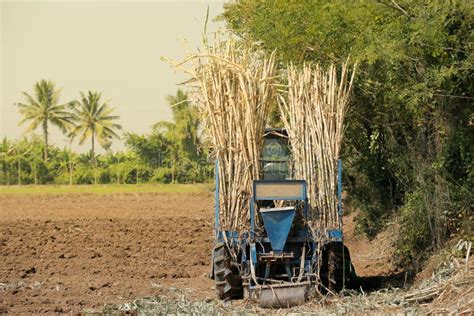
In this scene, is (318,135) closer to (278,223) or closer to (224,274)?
(278,223)

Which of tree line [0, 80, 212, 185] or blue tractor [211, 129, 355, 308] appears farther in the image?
tree line [0, 80, 212, 185]

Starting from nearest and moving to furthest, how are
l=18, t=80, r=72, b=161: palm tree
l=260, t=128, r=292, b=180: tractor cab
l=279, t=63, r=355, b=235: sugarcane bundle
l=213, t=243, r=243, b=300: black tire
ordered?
l=213, t=243, r=243, b=300: black tire
l=279, t=63, r=355, b=235: sugarcane bundle
l=260, t=128, r=292, b=180: tractor cab
l=18, t=80, r=72, b=161: palm tree

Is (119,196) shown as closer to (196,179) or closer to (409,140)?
(196,179)

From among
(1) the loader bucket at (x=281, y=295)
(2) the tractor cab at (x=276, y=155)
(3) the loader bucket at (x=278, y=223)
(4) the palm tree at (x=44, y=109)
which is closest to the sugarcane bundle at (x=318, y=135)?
(2) the tractor cab at (x=276, y=155)

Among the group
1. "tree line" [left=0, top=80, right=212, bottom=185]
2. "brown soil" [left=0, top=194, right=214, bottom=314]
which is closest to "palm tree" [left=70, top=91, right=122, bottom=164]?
"tree line" [left=0, top=80, right=212, bottom=185]

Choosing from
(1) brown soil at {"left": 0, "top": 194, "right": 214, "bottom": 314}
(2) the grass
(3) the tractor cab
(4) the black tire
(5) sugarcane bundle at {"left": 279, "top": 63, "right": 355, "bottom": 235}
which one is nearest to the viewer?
(4) the black tire

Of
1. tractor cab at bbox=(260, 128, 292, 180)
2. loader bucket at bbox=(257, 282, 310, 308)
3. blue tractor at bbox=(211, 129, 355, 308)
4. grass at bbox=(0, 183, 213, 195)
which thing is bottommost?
loader bucket at bbox=(257, 282, 310, 308)

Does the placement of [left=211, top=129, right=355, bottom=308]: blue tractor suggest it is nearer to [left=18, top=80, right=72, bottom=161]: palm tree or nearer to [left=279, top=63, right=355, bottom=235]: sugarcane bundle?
[left=279, top=63, right=355, bottom=235]: sugarcane bundle

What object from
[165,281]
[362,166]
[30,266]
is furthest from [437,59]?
[30,266]

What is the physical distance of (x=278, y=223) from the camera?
12430mm

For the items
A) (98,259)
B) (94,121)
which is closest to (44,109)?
(94,121)

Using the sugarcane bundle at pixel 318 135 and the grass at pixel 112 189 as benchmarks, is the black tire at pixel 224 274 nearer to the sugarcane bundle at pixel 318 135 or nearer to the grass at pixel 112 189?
the sugarcane bundle at pixel 318 135

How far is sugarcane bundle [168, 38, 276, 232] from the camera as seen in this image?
13.0 metres

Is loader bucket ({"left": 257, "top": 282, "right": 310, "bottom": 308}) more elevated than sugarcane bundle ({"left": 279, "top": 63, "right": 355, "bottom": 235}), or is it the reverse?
sugarcane bundle ({"left": 279, "top": 63, "right": 355, "bottom": 235})
